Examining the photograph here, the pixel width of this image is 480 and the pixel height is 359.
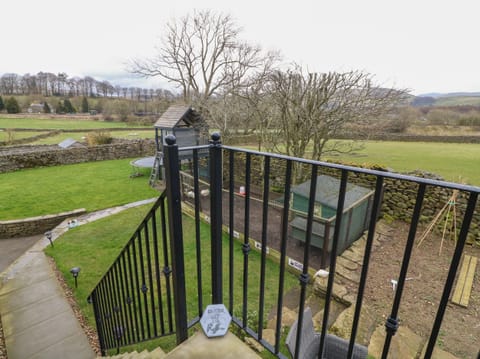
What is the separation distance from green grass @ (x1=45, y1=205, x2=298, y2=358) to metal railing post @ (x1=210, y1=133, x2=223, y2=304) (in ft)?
8.17

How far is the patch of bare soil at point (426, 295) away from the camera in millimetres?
3379

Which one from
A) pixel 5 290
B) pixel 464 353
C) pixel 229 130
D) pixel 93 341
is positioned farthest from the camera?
pixel 229 130

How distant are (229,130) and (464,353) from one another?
9297 millimetres

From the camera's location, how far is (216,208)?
4.66ft

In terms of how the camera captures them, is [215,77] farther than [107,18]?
Yes

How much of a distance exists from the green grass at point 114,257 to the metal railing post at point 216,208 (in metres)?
2.49

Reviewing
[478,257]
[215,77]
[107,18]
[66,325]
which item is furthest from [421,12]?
[215,77]

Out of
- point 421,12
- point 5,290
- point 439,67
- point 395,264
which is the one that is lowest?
point 5,290

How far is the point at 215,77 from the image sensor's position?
696 inches

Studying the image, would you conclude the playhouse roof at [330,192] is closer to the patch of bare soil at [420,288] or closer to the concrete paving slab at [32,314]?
the patch of bare soil at [420,288]

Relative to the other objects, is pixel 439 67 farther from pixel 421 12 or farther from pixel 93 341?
pixel 93 341

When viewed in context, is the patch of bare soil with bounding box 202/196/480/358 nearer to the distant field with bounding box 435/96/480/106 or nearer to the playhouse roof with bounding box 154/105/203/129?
the playhouse roof with bounding box 154/105/203/129

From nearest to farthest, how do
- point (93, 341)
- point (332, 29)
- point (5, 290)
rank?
point (93, 341) → point (5, 290) → point (332, 29)

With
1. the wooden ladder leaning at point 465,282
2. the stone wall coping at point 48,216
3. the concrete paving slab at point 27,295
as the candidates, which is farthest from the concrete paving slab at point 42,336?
the wooden ladder leaning at point 465,282
